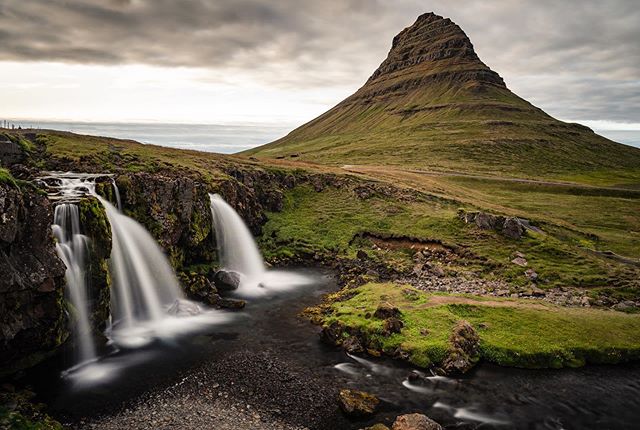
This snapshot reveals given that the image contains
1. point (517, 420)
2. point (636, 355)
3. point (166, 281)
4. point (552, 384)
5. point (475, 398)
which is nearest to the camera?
point (517, 420)

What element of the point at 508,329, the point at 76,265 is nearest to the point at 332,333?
the point at 508,329

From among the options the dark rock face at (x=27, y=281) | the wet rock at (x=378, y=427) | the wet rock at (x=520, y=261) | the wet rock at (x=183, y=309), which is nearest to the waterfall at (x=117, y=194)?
the wet rock at (x=183, y=309)

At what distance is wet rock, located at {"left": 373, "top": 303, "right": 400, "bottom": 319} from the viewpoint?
34375mm

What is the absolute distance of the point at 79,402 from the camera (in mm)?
23859

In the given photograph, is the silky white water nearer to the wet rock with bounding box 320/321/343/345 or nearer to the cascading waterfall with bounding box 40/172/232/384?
the cascading waterfall with bounding box 40/172/232/384

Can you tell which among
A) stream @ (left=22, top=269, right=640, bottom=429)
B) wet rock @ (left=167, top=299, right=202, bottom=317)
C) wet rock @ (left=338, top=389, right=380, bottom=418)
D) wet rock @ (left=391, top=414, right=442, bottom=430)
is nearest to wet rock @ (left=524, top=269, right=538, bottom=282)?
stream @ (left=22, top=269, right=640, bottom=429)

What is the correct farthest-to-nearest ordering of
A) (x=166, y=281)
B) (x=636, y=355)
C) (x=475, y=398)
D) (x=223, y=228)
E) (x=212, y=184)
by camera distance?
(x=212, y=184), (x=223, y=228), (x=166, y=281), (x=636, y=355), (x=475, y=398)

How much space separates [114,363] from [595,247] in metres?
65.2

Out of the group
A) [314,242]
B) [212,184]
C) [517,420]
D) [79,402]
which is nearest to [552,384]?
[517,420]

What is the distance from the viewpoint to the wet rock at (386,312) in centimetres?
3438

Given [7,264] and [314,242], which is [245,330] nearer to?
[7,264]

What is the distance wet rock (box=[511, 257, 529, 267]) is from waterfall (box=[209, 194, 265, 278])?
32239 millimetres

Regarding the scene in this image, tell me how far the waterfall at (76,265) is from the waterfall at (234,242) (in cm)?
2227

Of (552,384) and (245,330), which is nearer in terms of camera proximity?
(552,384)
